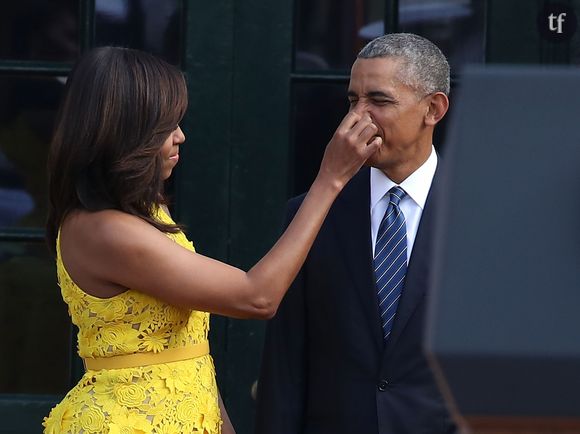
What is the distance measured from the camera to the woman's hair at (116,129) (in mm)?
2727

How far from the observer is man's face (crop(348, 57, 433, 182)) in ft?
9.89

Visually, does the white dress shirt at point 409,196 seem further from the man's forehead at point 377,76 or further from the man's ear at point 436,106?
the man's forehead at point 377,76

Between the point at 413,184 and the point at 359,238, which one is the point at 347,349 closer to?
the point at 359,238

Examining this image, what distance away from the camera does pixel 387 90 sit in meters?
3.03

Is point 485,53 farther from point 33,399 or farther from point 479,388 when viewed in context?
point 479,388

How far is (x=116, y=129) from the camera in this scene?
2723 mm

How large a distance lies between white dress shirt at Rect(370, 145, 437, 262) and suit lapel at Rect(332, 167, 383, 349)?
0.03 m

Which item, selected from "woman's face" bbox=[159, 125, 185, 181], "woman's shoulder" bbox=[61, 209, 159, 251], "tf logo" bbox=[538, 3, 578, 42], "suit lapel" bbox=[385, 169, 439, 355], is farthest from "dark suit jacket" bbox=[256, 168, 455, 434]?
"tf logo" bbox=[538, 3, 578, 42]

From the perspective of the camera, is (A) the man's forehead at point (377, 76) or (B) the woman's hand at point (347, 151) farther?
(A) the man's forehead at point (377, 76)

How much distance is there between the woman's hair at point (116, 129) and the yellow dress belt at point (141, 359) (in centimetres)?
29

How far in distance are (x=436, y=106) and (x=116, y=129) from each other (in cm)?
86

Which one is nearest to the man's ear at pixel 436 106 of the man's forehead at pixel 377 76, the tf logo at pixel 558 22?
the man's forehead at pixel 377 76

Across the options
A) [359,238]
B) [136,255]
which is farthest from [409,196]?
[136,255]

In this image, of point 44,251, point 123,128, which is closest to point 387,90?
point 123,128
